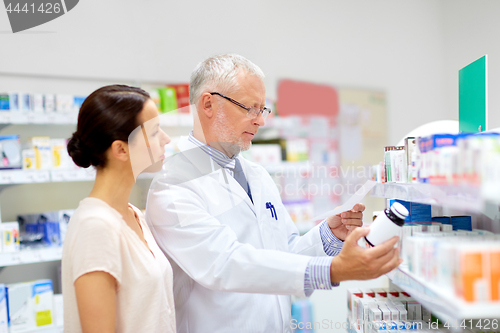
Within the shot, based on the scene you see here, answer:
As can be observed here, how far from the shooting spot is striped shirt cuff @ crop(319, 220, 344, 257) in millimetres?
1926

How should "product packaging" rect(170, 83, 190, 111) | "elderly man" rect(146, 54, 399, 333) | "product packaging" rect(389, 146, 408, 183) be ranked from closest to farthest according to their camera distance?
1. "elderly man" rect(146, 54, 399, 333)
2. "product packaging" rect(389, 146, 408, 183)
3. "product packaging" rect(170, 83, 190, 111)

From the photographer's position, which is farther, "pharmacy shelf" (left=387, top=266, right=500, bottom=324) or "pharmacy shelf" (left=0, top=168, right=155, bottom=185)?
"pharmacy shelf" (left=0, top=168, right=155, bottom=185)

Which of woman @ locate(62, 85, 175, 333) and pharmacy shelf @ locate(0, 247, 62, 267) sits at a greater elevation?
woman @ locate(62, 85, 175, 333)

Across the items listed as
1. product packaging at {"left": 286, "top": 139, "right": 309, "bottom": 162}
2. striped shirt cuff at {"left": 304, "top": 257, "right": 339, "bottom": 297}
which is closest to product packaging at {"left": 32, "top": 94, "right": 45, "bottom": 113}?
product packaging at {"left": 286, "top": 139, "right": 309, "bottom": 162}

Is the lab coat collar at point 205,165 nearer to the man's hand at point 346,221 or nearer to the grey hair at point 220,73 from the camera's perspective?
the grey hair at point 220,73

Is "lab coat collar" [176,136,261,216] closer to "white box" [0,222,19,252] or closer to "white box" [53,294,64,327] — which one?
"white box" [0,222,19,252]

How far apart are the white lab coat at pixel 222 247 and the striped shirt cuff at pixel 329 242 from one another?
1.2 inches

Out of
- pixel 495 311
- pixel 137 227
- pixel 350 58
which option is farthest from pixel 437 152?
pixel 350 58

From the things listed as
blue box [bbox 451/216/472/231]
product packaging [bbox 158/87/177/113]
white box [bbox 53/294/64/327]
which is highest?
product packaging [bbox 158/87/177/113]

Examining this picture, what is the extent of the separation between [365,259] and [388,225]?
0.14 m

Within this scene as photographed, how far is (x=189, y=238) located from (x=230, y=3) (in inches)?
140

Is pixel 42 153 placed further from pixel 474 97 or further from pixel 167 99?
pixel 474 97

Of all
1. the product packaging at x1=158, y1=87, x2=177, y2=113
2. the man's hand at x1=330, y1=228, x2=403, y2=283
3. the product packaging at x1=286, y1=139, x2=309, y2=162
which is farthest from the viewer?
the product packaging at x1=286, y1=139, x2=309, y2=162

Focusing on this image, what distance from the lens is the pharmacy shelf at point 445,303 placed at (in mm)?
925
